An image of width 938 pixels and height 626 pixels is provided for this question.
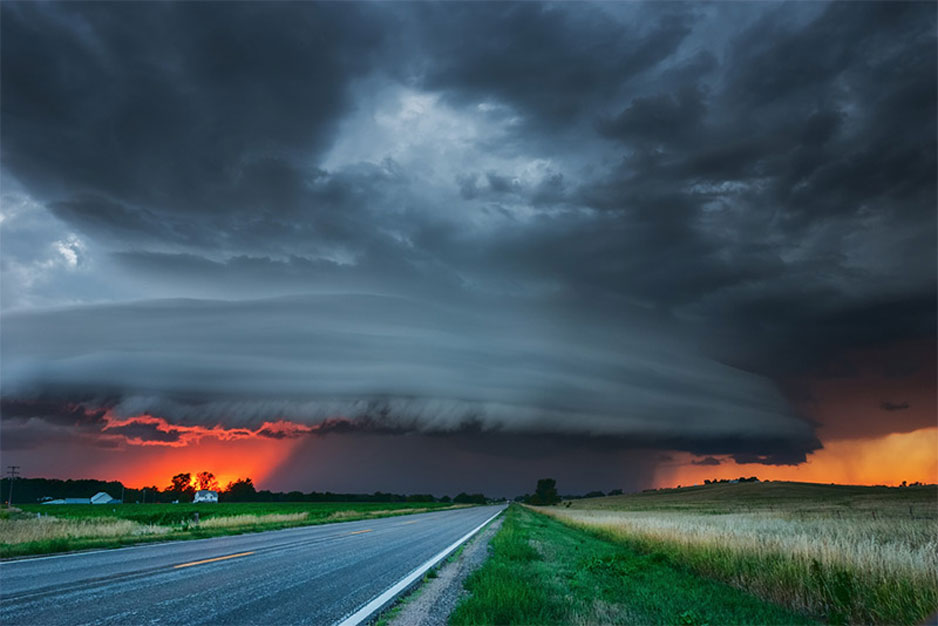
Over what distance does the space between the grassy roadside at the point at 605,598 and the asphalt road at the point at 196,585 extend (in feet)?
6.98

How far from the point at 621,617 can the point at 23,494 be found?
246m

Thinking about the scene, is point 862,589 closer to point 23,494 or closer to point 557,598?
point 557,598

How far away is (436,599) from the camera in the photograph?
9680mm

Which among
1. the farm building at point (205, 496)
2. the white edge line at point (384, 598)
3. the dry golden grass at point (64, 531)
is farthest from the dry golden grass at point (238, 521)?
the farm building at point (205, 496)

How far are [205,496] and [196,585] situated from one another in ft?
679

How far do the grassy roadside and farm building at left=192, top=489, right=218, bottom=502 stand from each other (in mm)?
202400

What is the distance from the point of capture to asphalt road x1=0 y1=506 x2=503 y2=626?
7.40 meters

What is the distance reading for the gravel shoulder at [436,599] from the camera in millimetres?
7898

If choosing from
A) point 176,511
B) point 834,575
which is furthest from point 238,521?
point 176,511

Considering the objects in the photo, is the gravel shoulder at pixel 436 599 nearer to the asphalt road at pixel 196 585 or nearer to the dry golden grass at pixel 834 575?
the asphalt road at pixel 196 585

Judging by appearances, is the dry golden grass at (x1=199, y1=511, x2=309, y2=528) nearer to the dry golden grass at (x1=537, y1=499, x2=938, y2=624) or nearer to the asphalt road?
the asphalt road

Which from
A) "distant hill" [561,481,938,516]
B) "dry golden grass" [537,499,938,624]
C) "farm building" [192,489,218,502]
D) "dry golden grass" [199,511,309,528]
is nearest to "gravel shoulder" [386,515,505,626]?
"dry golden grass" [537,499,938,624]

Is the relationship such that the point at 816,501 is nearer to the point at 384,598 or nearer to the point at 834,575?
the point at 834,575

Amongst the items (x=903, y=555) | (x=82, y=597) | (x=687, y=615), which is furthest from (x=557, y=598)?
(x=82, y=597)
